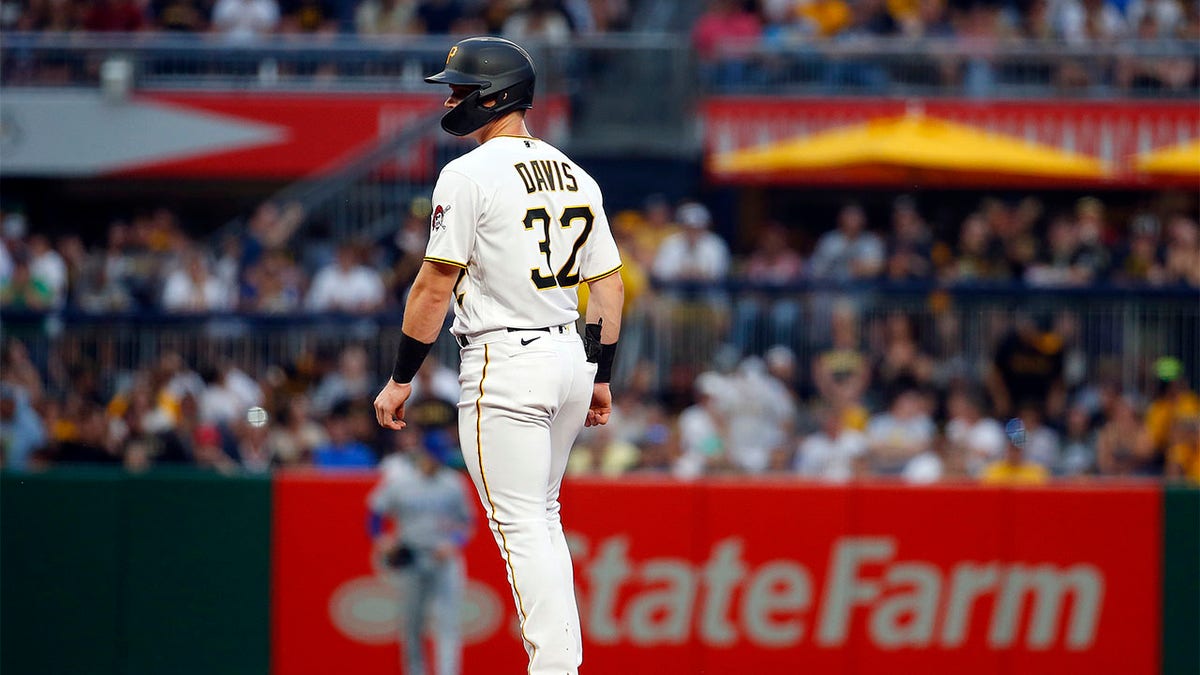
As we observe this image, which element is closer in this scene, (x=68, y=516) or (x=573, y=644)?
(x=573, y=644)

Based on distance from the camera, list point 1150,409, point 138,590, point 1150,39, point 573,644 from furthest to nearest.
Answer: point 1150,39
point 1150,409
point 138,590
point 573,644

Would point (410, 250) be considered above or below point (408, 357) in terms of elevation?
below

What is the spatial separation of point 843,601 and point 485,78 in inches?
197

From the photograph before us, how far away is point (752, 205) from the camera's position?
744 inches

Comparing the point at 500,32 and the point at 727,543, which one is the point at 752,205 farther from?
the point at 727,543

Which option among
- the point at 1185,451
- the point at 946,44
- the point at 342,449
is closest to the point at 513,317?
the point at 342,449

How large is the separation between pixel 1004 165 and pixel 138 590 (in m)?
8.86

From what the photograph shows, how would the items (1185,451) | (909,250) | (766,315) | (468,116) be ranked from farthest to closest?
1. (909,250)
2. (766,315)
3. (1185,451)
4. (468,116)

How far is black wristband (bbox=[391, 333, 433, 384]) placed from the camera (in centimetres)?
537

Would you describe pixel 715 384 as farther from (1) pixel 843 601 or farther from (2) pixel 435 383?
(1) pixel 843 601

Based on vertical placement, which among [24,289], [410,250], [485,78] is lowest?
[24,289]

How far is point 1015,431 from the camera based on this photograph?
12.3 metres

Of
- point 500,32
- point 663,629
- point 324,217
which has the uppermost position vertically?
point 500,32

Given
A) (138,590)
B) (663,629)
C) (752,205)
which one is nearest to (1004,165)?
(752,205)
